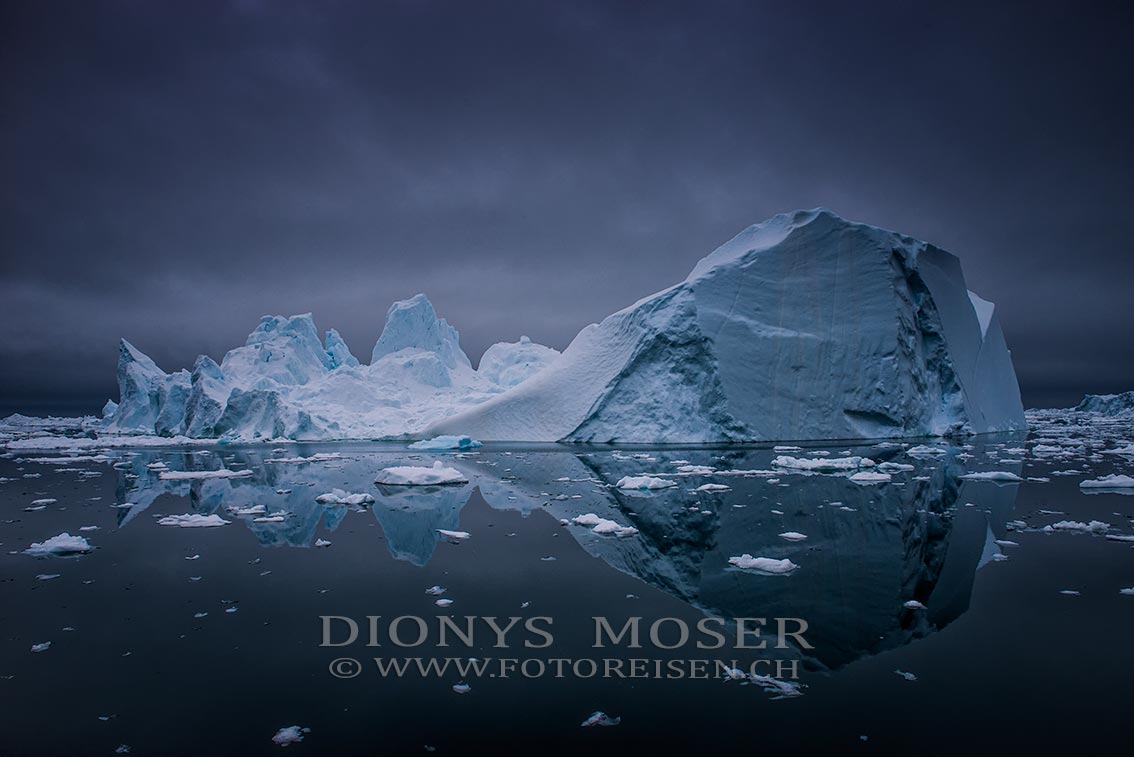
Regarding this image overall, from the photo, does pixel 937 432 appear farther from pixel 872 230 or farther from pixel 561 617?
pixel 561 617

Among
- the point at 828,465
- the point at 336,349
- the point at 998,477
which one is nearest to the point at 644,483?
the point at 828,465

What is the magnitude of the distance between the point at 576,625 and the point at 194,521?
5.35 meters

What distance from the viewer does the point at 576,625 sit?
11.6ft

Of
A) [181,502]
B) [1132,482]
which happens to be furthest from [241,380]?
[1132,482]

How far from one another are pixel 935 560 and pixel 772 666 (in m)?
2.67

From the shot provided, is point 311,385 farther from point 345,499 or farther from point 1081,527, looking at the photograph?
point 1081,527

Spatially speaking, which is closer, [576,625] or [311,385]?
[576,625]

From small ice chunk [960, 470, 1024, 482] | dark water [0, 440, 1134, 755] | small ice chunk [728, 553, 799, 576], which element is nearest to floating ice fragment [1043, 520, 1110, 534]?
dark water [0, 440, 1134, 755]

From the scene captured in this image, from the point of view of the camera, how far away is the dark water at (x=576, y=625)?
2.40 m

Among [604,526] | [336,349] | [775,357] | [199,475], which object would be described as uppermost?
[336,349]

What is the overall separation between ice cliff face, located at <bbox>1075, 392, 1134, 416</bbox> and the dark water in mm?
57650

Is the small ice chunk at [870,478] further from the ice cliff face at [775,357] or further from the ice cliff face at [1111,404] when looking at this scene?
the ice cliff face at [1111,404]

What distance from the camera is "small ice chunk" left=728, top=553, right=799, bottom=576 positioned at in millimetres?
4477

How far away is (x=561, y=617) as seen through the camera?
3.66 m
